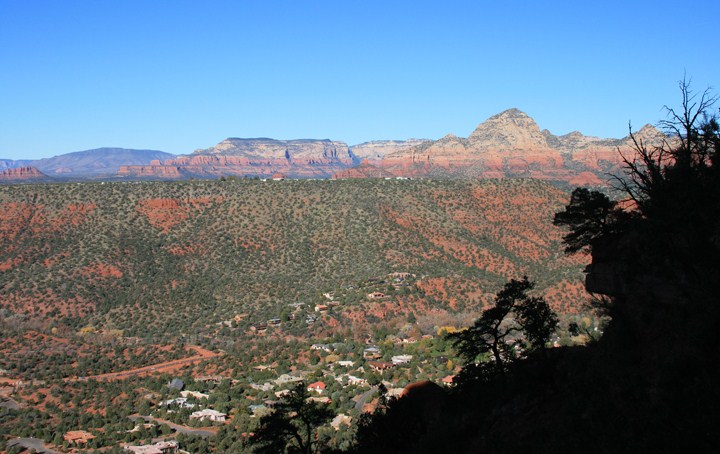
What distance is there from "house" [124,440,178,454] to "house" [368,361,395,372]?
51.5 feet

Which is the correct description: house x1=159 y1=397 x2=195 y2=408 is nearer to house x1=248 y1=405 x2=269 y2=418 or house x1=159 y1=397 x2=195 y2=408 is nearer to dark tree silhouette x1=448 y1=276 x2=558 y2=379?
house x1=248 y1=405 x2=269 y2=418

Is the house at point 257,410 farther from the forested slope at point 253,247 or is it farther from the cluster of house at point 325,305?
the forested slope at point 253,247

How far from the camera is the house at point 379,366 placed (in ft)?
137

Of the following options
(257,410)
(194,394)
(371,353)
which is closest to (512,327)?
(257,410)

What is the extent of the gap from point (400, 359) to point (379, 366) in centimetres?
244

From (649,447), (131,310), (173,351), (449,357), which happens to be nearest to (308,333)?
(173,351)

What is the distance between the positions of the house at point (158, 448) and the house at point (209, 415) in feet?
12.2

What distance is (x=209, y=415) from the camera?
3516 cm

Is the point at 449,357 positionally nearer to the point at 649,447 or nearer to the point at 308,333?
the point at 308,333

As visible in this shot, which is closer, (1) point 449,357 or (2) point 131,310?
(1) point 449,357

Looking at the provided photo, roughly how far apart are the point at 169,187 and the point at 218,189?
314 inches

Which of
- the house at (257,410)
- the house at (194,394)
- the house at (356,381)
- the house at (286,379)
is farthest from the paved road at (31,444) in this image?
the house at (356,381)

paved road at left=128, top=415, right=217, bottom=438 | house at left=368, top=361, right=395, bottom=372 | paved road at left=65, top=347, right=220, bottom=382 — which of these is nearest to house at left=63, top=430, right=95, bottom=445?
paved road at left=128, top=415, right=217, bottom=438

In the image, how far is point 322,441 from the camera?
2841 centimetres
